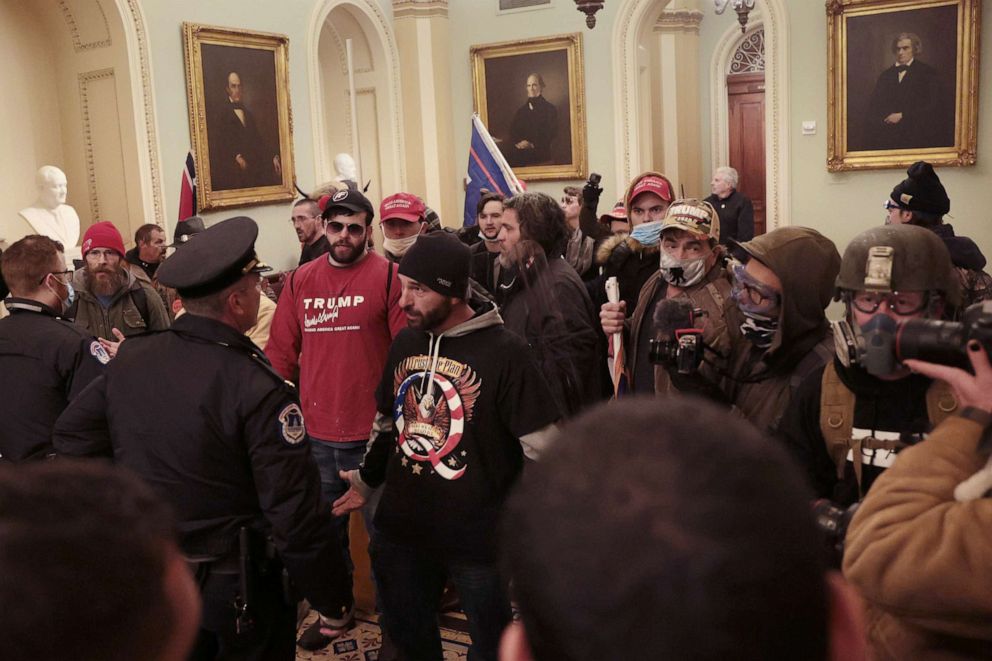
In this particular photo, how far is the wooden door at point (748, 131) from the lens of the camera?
726 inches

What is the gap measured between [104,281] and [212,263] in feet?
10.7

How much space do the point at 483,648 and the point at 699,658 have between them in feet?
8.32

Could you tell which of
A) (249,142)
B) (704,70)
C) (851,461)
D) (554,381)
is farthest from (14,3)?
(704,70)

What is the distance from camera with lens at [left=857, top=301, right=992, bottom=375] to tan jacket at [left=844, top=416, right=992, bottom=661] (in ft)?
0.50

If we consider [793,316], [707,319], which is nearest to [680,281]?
[707,319]

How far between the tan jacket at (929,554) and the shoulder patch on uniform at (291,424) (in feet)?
5.32

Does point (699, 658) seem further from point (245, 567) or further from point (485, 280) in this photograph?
point (485, 280)

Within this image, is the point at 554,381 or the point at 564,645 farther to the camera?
the point at 554,381

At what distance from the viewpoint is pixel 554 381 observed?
453 centimetres

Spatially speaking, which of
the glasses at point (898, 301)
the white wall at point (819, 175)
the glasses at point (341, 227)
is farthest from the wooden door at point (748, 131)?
the glasses at point (898, 301)

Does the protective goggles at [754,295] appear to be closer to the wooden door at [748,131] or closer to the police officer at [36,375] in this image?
the police officer at [36,375]

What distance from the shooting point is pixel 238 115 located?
9.62 meters

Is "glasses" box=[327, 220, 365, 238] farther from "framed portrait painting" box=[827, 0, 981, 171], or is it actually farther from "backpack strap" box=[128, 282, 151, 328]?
"framed portrait painting" box=[827, 0, 981, 171]

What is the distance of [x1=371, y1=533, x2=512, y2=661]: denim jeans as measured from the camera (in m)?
3.14
